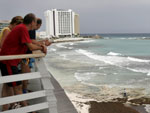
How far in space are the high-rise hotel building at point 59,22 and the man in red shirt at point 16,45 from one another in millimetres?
116517

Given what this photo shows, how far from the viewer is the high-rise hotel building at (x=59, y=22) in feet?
387

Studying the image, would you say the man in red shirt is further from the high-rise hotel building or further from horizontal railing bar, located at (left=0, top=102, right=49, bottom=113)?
the high-rise hotel building

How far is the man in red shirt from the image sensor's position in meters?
2.72

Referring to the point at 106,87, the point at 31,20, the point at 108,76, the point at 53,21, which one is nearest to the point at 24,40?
the point at 31,20

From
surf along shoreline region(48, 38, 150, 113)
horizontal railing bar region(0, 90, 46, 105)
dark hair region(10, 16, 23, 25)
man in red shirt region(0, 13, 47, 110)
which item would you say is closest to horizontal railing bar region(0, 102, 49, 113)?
horizontal railing bar region(0, 90, 46, 105)

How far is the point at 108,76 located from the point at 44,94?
39.5ft

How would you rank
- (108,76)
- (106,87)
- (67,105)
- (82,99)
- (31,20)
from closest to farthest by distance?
(31,20), (67,105), (82,99), (106,87), (108,76)

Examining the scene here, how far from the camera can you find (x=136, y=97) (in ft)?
32.1

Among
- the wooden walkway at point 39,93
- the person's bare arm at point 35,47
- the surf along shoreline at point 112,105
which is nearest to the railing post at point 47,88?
the wooden walkway at point 39,93

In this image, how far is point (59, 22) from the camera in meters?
120

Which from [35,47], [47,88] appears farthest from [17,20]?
[47,88]

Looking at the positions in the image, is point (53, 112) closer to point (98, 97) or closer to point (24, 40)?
point (24, 40)

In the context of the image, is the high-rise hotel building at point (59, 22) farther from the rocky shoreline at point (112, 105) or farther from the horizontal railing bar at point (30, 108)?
the horizontal railing bar at point (30, 108)

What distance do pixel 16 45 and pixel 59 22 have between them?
392 ft
